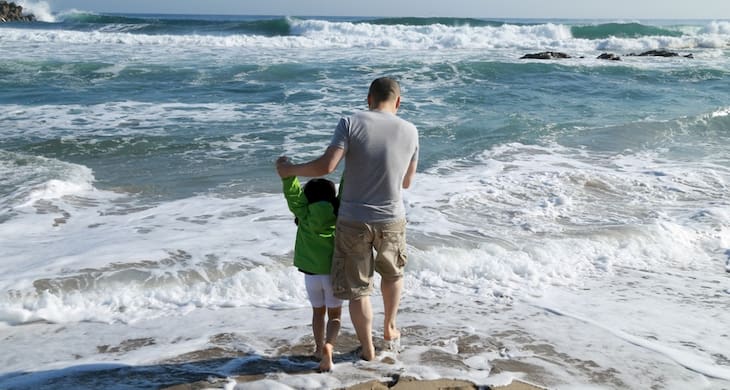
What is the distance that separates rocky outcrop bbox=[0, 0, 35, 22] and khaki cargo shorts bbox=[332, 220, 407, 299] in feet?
202

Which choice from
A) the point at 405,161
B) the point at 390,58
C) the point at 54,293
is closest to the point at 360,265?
the point at 405,161

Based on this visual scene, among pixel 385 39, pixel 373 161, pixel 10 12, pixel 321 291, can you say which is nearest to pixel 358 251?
A: pixel 321 291

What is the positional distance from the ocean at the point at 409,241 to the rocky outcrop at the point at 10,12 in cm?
4766

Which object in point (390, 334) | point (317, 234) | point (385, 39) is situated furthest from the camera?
point (385, 39)

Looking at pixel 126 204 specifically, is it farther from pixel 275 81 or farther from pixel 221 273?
pixel 275 81

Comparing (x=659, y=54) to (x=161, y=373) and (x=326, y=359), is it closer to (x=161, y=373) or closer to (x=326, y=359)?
(x=326, y=359)

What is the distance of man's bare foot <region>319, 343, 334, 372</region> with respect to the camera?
368cm

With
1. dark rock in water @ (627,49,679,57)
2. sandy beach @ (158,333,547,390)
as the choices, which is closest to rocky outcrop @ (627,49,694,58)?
dark rock in water @ (627,49,679,57)

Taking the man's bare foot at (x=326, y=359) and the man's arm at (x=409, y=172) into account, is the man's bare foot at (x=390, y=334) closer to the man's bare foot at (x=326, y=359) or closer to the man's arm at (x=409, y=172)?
the man's bare foot at (x=326, y=359)

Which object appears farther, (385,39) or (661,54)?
(385,39)

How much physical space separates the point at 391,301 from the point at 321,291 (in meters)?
0.48

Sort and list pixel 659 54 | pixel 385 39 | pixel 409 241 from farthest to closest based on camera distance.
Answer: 1. pixel 385 39
2. pixel 659 54
3. pixel 409 241

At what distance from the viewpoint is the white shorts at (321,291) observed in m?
3.62

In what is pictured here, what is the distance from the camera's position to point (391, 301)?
12.8 ft
